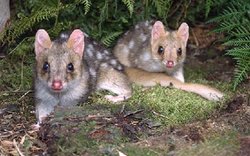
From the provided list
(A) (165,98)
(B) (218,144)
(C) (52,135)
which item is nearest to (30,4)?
(A) (165,98)

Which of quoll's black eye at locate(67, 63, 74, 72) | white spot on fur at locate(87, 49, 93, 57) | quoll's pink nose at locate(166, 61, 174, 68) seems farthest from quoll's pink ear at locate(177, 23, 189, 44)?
quoll's black eye at locate(67, 63, 74, 72)

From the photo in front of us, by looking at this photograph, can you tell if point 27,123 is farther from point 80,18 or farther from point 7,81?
point 80,18

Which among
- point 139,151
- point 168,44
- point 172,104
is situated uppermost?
point 168,44

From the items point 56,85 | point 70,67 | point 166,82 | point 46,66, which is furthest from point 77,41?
point 166,82

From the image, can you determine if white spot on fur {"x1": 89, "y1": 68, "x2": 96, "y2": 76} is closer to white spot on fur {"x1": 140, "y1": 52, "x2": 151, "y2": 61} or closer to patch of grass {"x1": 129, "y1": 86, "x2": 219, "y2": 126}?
patch of grass {"x1": 129, "y1": 86, "x2": 219, "y2": 126}

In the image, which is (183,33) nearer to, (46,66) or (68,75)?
(68,75)

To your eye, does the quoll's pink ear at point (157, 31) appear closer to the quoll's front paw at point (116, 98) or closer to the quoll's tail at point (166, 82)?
the quoll's tail at point (166, 82)
